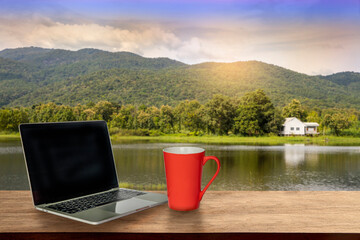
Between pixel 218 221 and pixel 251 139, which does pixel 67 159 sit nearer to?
pixel 218 221

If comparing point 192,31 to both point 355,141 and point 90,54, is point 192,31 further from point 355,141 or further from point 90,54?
point 355,141

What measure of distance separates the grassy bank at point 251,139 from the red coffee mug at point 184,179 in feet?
32.8

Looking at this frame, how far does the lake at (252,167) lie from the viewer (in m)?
11.3

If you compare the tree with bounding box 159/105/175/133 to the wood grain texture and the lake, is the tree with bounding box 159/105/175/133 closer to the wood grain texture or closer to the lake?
the lake

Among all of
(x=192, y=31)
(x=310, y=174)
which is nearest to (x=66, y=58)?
(x=192, y=31)

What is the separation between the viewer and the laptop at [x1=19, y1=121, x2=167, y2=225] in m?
0.64

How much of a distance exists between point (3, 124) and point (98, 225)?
34.4ft

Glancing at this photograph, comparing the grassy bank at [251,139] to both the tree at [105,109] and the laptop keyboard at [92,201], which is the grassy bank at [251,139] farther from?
the laptop keyboard at [92,201]

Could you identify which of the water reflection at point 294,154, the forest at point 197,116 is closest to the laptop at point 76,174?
the forest at point 197,116

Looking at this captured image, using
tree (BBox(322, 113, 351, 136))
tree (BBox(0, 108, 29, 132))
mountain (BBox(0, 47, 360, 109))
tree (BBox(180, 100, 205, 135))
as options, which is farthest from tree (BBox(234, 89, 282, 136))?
tree (BBox(0, 108, 29, 132))

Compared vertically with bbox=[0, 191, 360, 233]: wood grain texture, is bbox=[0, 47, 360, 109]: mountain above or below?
above

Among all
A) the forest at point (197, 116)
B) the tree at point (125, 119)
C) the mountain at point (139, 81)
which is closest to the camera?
the forest at point (197, 116)

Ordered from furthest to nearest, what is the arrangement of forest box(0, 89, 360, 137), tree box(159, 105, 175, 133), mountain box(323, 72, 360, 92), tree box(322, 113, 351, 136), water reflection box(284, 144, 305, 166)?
water reflection box(284, 144, 305, 166) → mountain box(323, 72, 360, 92) → tree box(159, 105, 175, 133) → forest box(0, 89, 360, 137) → tree box(322, 113, 351, 136)

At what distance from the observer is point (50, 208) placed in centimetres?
64
